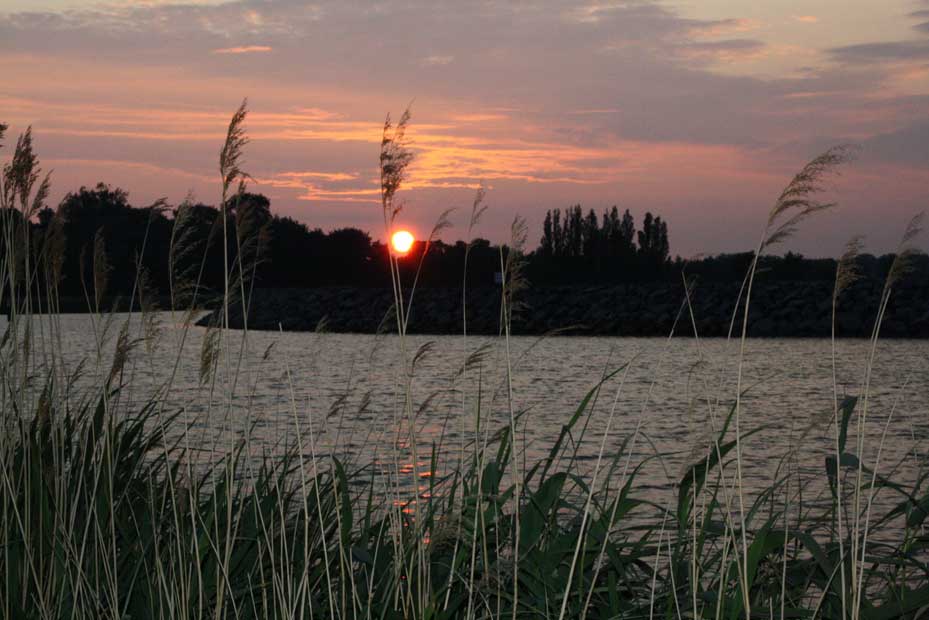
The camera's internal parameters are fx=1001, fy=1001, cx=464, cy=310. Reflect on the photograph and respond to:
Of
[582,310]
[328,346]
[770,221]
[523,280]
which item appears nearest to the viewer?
[770,221]

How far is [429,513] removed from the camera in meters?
3.12

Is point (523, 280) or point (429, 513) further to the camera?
point (429, 513)

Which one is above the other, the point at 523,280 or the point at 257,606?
the point at 523,280

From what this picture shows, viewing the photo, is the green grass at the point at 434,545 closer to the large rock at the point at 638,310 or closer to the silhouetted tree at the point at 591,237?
the large rock at the point at 638,310

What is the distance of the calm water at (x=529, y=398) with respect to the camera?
12.4 ft

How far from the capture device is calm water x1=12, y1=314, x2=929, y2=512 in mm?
3789

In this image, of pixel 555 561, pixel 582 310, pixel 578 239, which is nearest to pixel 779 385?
pixel 555 561

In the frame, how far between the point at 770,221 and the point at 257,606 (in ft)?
6.78

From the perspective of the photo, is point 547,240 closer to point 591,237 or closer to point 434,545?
point 591,237

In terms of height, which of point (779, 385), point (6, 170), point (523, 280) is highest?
point (6, 170)

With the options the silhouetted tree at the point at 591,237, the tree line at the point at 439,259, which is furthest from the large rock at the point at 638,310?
the silhouetted tree at the point at 591,237

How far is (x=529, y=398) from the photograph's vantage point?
12641mm

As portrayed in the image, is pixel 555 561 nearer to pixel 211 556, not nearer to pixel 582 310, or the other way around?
pixel 211 556

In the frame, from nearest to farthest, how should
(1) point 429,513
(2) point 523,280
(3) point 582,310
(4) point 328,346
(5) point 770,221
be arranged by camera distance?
(5) point 770,221, (2) point 523,280, (1) point 429,513, (4) point 328,346, (3) point 582,310
